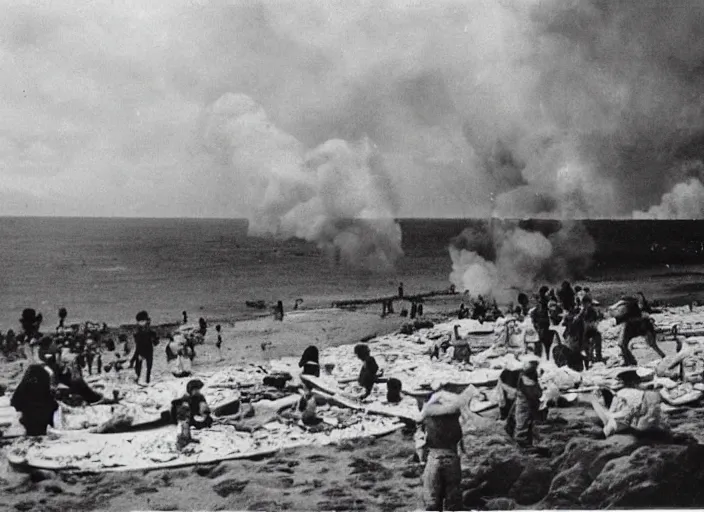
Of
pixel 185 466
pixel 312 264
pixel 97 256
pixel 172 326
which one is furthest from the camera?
pixel 97 256

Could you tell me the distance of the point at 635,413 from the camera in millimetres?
5348

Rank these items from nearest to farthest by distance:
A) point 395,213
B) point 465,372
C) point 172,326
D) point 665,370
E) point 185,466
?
point 185,466
point 665,370
point 465,372
point 395,213
point 172,326

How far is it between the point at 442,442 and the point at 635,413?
77.8 inches

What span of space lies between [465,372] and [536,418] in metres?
1.82

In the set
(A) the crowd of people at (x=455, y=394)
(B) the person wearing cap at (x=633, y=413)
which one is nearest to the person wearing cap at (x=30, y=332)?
(A) the crowd of people at (x=455, y=394)

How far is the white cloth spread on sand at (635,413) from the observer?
531 centimetres

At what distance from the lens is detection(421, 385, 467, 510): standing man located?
4641mm

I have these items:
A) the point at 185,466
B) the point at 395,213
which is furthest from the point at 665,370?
the point at 185,466

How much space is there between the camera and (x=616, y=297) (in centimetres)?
2064

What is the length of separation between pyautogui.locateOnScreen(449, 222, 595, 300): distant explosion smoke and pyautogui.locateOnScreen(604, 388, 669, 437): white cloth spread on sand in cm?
487

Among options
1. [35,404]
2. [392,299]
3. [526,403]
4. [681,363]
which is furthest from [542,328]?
[392,299]

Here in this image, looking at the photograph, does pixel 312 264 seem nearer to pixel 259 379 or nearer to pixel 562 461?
pixel 259 379

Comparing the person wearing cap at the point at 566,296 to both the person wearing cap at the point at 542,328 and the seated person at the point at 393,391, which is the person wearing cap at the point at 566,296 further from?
the seated person at the point at 393,391

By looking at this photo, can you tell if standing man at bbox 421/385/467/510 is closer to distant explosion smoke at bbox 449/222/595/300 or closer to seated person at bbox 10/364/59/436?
seated person at bbox 10/364/59/436
